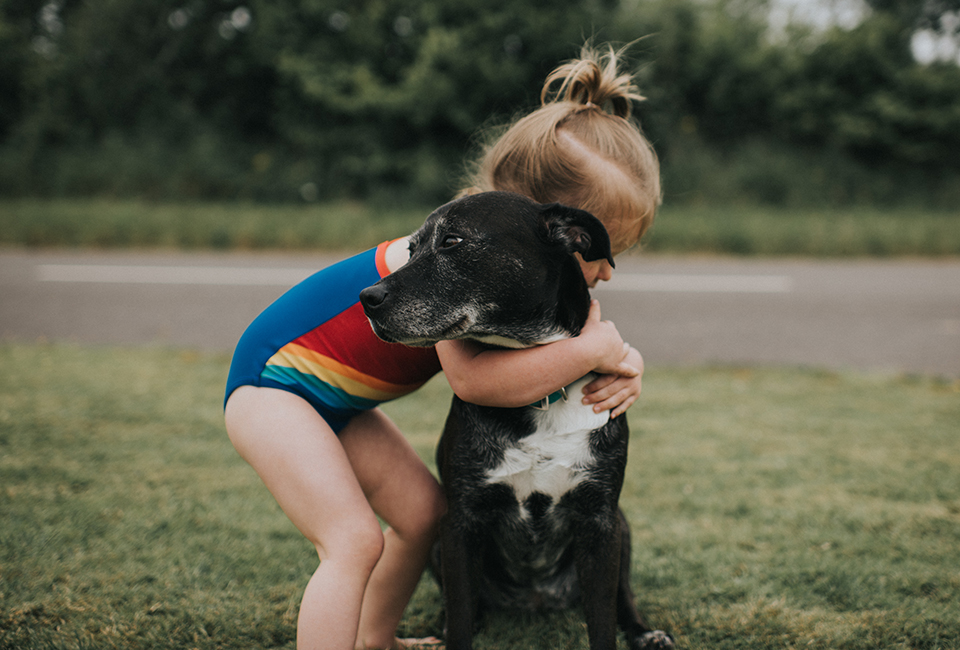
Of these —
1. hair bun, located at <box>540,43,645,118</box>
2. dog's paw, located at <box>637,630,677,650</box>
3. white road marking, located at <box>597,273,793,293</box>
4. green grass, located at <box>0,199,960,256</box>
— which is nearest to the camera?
dog's paw, located at <box>637,630,677,650</box>

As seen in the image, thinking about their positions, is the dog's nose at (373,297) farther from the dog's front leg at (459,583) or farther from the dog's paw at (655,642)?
the dog's paw at (655,642)

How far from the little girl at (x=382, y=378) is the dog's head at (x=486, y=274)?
0.40 feet

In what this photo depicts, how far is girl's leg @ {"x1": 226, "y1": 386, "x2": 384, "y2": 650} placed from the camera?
6.01 feet

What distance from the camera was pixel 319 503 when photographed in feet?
6.23

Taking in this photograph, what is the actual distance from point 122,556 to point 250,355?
119cm

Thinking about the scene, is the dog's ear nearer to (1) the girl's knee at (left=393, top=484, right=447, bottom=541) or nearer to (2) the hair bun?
(2) the hair bun

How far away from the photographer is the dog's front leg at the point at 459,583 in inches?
78.6

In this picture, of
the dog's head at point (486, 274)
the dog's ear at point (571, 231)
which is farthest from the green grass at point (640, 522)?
the dog's ear at point (571, 231)

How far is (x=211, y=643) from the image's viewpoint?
2.21 meters

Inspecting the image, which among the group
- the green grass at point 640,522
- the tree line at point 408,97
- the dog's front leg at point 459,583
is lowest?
the green grass at point 640,522

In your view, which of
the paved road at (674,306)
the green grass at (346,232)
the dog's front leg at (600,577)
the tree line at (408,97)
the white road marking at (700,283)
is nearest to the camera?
the dog's front leg at (600,577)

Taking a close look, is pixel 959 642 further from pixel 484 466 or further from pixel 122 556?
pixel 122 556

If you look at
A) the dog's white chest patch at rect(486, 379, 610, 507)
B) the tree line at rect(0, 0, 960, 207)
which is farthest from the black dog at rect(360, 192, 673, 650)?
the tree line at rect(0, 0, 960, 207)

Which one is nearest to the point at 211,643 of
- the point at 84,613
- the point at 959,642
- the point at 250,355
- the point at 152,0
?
the point at 84,613
